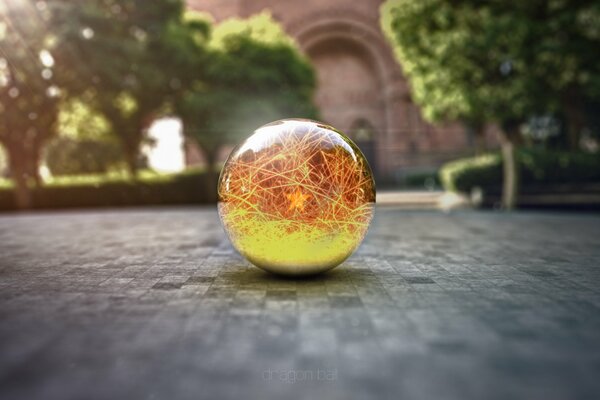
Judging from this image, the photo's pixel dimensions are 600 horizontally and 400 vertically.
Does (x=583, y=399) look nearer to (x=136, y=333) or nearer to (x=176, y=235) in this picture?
(x=136, y=333)

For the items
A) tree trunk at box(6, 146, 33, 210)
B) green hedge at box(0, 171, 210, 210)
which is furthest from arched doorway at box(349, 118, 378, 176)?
tree trunk at box(6, 146, 33, 210)

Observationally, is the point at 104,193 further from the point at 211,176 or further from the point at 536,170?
the point at 536,170

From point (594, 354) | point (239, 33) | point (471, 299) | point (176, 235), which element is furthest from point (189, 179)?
point (594, 354)

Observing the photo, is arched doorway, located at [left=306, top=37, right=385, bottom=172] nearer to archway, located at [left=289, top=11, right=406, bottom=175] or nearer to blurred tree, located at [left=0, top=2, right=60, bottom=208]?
archway, located at [left=289, top=11, right=406, bottom=175]

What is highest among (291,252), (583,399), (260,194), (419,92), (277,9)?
(277,9)

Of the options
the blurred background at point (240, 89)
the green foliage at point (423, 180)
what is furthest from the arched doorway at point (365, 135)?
the blurred background at point (240, 89)

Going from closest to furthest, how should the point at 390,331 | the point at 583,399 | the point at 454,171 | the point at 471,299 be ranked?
the point at 583,399
the point at 390,331
the point at 471,299
the point at 454,171

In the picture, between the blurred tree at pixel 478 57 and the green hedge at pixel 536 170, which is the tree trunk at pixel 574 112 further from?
the green hedge at pixel 536 170
